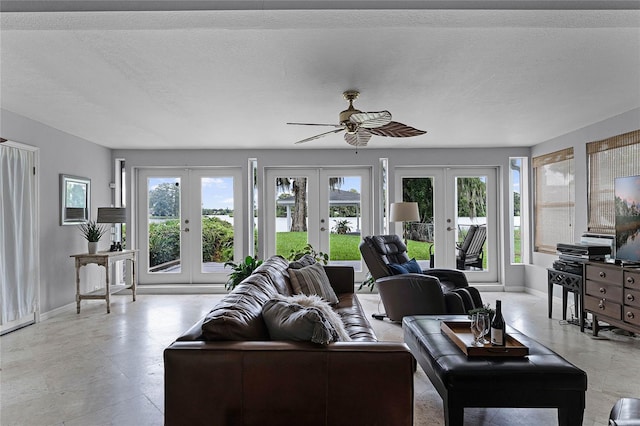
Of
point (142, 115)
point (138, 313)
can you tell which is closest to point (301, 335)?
point (142, 115)

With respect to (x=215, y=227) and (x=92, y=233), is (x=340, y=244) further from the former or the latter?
(x=92, y=233)

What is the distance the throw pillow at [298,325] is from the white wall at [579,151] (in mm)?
4338

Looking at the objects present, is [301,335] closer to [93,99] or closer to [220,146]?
[93,99]

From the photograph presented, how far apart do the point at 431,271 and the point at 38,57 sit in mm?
4298

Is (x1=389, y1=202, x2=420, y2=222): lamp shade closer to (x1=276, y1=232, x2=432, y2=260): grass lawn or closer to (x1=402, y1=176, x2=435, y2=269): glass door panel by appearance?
(x1=402, y1=176, x2=435, y2=269): glass door panel

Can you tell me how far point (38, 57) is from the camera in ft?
9.09

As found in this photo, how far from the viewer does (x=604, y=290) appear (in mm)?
3854

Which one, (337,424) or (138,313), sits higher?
(337,424)

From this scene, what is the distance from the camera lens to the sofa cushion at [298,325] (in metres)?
1.76

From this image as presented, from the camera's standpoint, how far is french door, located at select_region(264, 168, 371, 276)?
6684mm

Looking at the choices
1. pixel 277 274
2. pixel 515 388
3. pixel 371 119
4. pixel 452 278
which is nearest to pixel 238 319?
pixel 277 274

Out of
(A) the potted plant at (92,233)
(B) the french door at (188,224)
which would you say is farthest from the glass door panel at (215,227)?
(A) the potted plant at (92,233)

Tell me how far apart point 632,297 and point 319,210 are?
4304 millimetres

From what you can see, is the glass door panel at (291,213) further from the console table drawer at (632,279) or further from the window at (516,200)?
the console table drawer at (632,279)
